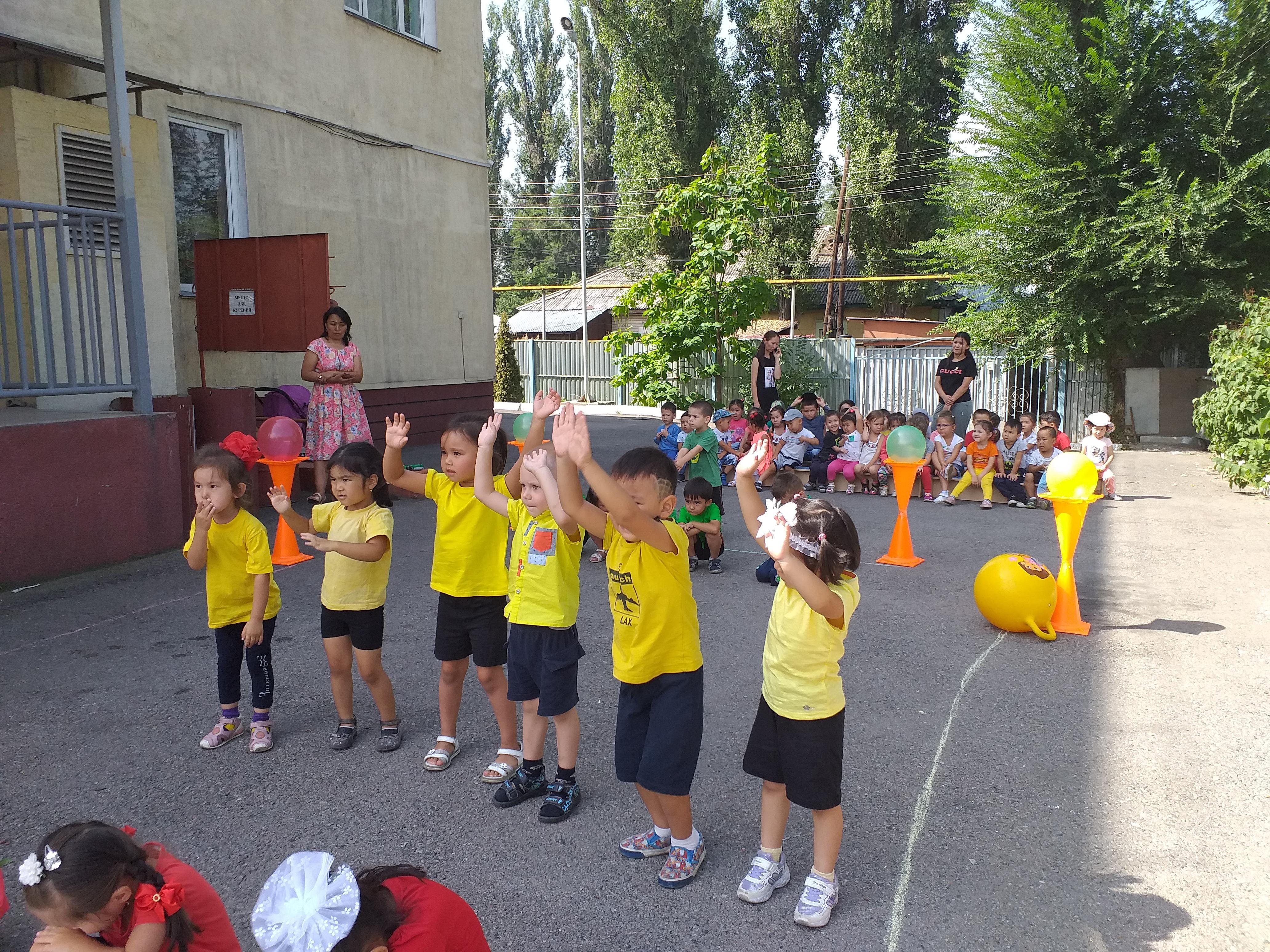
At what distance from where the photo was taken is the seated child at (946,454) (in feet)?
35.0

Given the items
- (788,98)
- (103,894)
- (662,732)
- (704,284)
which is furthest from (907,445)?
(788,98)

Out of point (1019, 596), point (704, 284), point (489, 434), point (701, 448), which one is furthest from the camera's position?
point (704, 284)

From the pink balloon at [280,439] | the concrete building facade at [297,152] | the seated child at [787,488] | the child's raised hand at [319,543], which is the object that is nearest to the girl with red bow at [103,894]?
the child's raised hand at [319,543]

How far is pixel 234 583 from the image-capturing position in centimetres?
394

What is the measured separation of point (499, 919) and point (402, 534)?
19.5ft

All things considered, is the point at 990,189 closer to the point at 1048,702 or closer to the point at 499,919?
the point at 1048,702

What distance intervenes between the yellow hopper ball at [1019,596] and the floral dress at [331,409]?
5.68 m

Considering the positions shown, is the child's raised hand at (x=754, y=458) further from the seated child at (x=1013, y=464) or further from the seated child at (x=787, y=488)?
the seated child at (x=1013, y=464)

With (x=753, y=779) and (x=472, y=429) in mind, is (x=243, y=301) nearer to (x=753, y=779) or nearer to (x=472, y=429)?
(x=472, y=429)

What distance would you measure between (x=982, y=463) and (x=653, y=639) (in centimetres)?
852

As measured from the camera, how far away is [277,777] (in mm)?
3756

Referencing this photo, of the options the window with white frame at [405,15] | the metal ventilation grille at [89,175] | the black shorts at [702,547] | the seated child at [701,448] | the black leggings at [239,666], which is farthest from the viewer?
the window with white frame at [405,15]

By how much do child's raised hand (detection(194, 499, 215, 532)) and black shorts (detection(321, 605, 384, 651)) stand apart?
59cm

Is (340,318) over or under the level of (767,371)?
over
